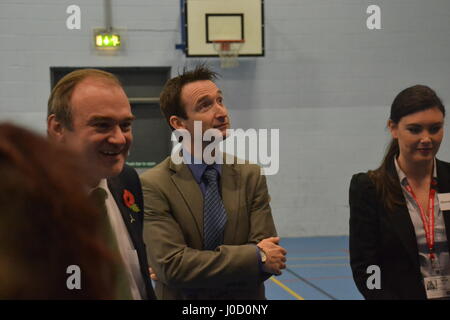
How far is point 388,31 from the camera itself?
28.2 ft

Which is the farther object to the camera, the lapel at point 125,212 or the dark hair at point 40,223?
the lapel at point 125,212

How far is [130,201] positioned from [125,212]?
0.09 meters

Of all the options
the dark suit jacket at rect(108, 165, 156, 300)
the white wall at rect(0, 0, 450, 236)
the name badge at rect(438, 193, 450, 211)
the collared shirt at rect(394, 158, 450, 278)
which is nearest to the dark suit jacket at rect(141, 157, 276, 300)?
the dark suit jacket at rect(108, 165, 156, 300)

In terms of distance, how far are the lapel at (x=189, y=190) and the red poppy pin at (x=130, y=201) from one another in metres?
0.47

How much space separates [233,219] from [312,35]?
6.78 meters

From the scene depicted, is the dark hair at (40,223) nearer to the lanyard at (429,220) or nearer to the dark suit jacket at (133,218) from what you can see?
the dark suit jacket at (133,218)

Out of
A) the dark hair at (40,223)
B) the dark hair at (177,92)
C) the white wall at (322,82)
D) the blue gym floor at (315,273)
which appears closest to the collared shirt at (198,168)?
the dark hair at (177,92)

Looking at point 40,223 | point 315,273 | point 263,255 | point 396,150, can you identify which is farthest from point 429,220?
point 315,273

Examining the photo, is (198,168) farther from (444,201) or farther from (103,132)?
(444,201)

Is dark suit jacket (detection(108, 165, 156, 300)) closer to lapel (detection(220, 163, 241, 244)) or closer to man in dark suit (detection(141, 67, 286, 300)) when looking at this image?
man in dark suit (detection(141, 67, 286, 300))

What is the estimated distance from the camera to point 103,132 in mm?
1722

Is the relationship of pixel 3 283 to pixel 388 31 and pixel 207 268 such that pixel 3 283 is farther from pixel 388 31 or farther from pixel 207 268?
pixel 388 31

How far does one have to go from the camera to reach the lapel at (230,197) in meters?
2.31
